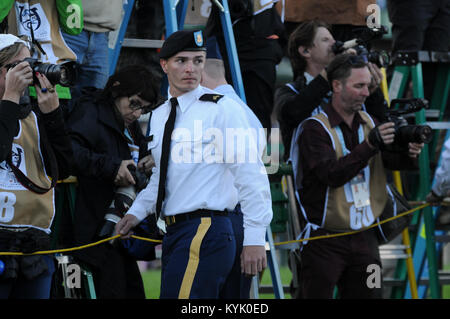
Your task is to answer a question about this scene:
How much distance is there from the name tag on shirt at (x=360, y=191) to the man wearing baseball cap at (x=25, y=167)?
6.64 ft

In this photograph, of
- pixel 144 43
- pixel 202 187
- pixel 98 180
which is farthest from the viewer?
pixel 144 43

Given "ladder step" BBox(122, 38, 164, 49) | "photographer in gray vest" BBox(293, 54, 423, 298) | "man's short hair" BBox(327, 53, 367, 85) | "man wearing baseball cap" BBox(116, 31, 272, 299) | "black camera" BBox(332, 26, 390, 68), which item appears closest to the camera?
"man wearing baseball cap" BBox(116, 31, 272, 299)

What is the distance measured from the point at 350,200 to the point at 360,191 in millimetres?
99

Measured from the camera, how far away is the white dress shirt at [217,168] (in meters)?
4.16

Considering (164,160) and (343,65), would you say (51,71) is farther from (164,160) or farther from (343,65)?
(343,65)

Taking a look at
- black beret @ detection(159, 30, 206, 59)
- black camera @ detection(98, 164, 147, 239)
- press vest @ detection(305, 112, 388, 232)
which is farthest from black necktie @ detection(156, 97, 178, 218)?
press vest @ detection(305, 112, 388, 232)

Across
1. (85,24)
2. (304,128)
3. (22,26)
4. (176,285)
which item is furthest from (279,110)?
(176,285)

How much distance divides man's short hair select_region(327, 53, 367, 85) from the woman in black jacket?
1.24 m

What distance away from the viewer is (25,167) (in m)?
4.41

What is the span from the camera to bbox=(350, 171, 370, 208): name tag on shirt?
567cm

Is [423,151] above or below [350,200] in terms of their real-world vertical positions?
above

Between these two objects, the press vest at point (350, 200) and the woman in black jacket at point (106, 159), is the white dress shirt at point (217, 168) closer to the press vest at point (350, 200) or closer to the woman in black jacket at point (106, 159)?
the woman in black jacket at point (106, 159)

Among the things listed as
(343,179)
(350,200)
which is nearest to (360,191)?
(350,200)

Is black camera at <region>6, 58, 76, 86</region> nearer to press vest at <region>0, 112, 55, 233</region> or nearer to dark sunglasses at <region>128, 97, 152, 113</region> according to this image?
press vest at <region>0, 112, 55, 233</region>
